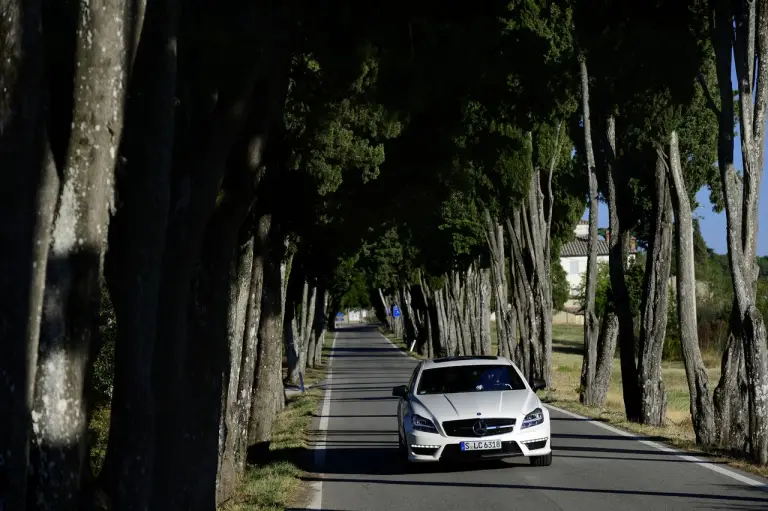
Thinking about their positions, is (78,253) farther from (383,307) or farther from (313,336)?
(383,307)

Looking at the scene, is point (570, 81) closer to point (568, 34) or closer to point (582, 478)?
point (582, 478)

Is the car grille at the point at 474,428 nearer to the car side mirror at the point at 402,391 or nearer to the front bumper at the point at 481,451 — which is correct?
the front bumper at the point at 481,451

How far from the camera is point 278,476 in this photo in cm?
1515

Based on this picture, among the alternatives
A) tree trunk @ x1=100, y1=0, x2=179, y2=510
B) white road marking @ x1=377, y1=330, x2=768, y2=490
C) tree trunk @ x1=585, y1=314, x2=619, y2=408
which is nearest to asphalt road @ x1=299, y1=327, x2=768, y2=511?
white road marking @ x1=377, y1=330, x2=768, y2=490

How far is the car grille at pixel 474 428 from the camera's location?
15.3 meters

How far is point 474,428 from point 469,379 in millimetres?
1534

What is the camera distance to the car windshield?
655 inches

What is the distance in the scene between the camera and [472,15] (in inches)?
432

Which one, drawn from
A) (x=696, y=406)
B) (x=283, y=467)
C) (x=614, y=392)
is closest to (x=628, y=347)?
(x=696, y=406)

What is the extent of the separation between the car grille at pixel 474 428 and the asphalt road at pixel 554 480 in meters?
0.49

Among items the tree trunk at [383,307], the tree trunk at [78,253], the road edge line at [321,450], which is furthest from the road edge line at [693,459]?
the tree trunk at [383,307]

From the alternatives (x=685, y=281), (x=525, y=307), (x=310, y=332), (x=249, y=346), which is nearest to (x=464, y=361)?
(x=249, y=346)

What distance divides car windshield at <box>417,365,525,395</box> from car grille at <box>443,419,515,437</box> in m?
1.13

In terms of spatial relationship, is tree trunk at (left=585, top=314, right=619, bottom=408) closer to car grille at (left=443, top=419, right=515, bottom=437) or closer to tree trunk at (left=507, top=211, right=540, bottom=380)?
tree trunk at (left=507, top=211, right=540, bottom=380)
